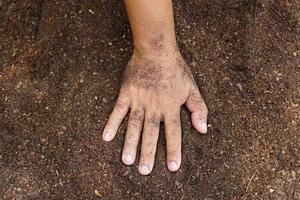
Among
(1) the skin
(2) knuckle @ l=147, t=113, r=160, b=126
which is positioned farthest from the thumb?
(2) knuckle @ l=147, t=113, r=160, b=126

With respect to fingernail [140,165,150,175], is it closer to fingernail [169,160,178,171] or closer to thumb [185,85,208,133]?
fingernail [169,160,178,171]

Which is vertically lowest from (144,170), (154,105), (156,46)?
(144,170)

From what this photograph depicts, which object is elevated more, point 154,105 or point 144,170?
point 154,105

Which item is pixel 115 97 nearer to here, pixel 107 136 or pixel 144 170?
pixel 107 136

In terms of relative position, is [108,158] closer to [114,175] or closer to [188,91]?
[114,175]

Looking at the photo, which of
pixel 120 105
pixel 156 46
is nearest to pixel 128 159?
pixel 120 105

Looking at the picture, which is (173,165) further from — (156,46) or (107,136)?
(156,46)

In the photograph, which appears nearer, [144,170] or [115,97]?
[144,170]

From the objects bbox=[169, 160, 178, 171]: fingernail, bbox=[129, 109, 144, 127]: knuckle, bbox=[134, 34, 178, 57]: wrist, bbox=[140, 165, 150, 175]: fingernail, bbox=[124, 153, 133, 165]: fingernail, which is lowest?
bbox=[140, 165, 150, 175]: fingernail
